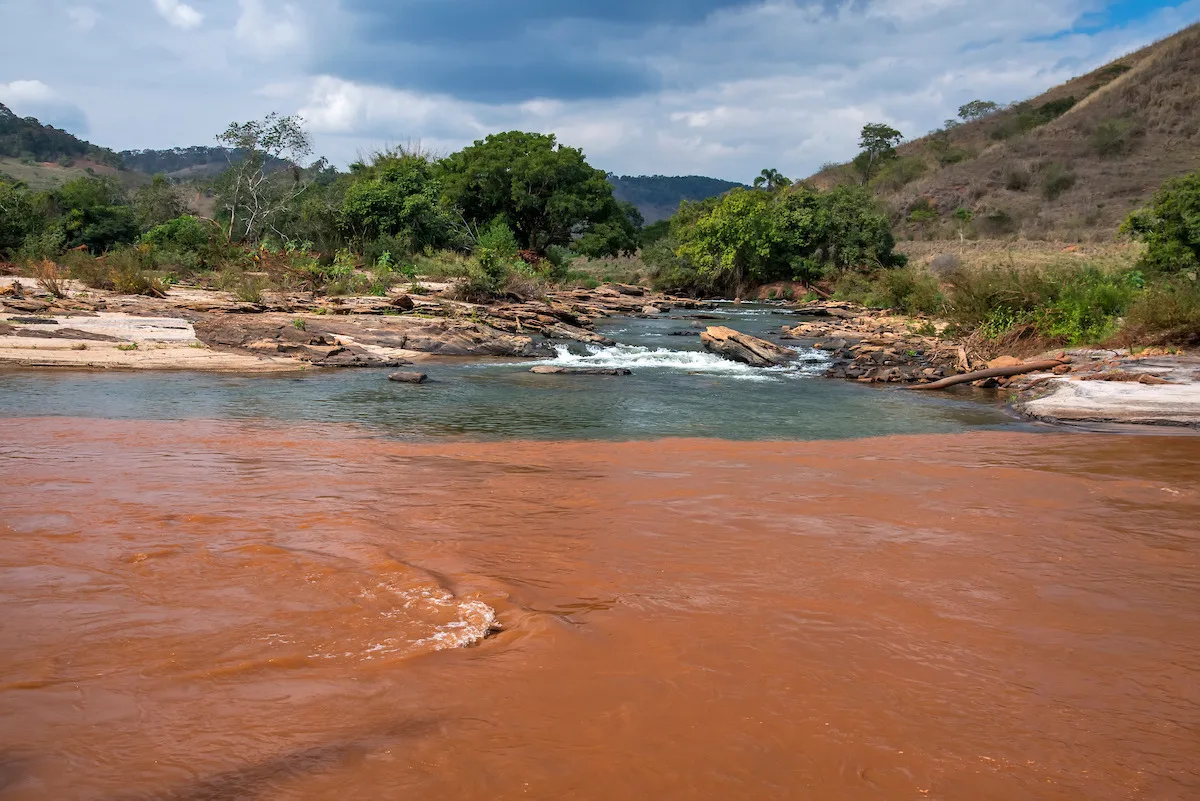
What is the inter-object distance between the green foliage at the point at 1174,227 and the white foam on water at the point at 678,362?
946 cm

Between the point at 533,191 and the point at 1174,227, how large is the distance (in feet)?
98.0

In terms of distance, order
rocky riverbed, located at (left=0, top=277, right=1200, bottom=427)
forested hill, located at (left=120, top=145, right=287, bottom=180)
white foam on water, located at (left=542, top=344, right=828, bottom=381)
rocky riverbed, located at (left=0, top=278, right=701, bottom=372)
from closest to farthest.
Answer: rocky riverbed, located at (left=0, top=277, right=1200, bottom=427) → rocky riverbed, located at (left=0, top=278, right=701, bottom=372) → white foam on water, located at (left=542, top=344, right=828, bottom=381) → forested hill, located at (left=120, top=145, right=287, bottom=180)

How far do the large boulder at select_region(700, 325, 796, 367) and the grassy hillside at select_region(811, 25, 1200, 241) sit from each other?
33219 mm

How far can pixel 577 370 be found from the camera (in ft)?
49.0

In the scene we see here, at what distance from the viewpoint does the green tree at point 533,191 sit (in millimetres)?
40781

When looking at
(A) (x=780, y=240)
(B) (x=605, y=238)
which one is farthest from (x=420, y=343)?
(A) (x=780, y=240)

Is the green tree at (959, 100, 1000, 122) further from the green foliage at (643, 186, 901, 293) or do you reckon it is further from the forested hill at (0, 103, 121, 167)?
the forested hill at (0, 103, 121, 167)

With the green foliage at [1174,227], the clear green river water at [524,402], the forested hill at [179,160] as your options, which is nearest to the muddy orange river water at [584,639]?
the clear green river water at [524,402]

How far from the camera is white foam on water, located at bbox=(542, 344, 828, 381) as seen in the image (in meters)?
15.8

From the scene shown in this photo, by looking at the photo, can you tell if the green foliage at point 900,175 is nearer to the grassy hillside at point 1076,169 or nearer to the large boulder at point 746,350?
the grassy hillside at point 1076,169

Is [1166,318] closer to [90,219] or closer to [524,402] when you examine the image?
[524,402]

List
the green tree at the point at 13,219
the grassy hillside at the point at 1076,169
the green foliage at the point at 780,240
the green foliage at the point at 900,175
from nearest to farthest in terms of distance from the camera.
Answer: the green tree at the point at 13,219 → the green foliage at the point at 780,240 → the grassy hillside at the point at 1076,169 → the green foliage at the point at 900,175

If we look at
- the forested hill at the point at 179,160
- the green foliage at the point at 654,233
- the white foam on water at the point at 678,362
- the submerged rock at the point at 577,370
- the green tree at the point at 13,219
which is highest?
the forested hill at the point at 179,160

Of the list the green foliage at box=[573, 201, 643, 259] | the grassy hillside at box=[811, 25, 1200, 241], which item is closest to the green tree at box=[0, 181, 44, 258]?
the green foliage at box=[573, 201, 643, 259]
